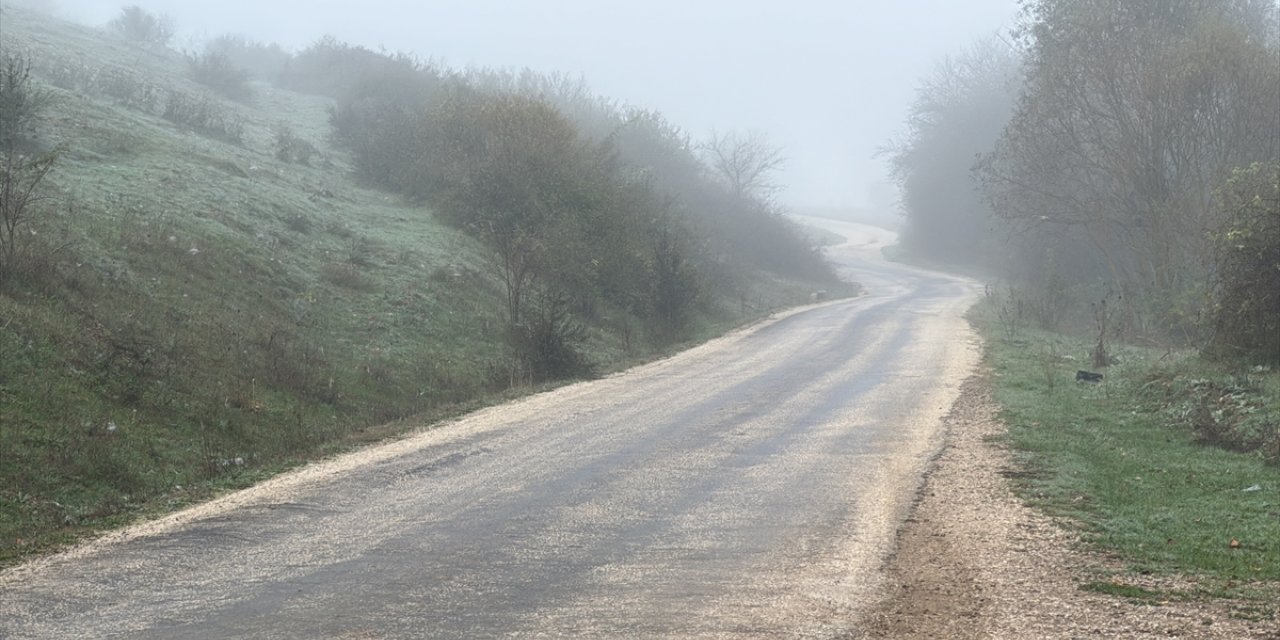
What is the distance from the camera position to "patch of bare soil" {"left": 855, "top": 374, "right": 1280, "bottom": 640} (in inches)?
229

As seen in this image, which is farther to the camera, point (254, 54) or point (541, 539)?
point (254, 54)

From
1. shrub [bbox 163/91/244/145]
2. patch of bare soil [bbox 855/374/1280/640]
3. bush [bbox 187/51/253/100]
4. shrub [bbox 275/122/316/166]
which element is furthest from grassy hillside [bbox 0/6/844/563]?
bush [bbox 187/51/253/100]

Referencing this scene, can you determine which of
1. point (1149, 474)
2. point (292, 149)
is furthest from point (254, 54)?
point (1149, 474)

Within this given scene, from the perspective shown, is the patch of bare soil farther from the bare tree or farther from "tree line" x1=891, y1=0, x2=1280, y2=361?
the bare tree

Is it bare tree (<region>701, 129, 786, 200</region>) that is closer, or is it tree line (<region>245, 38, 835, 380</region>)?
tree line (<region>245, 38, 835, 380</region>)

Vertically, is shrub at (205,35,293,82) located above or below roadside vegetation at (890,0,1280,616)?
above

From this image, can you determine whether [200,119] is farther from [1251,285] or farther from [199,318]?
[1251,285]

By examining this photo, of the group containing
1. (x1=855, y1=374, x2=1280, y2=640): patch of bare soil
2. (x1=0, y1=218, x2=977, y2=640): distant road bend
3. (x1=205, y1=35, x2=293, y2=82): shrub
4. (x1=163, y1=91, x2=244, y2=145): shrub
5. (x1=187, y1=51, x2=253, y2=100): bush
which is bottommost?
(x1=0, y1=218, x2=977, y2=640): distant road bend

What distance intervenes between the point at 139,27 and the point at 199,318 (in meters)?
55.1

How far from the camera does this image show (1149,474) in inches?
409

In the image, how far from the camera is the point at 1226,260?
16547 mm

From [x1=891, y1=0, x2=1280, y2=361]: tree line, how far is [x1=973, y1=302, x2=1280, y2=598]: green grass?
87.9 inches

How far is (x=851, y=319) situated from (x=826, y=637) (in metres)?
28.1

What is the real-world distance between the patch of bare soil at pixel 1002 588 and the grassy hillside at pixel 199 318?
6.44 meters
